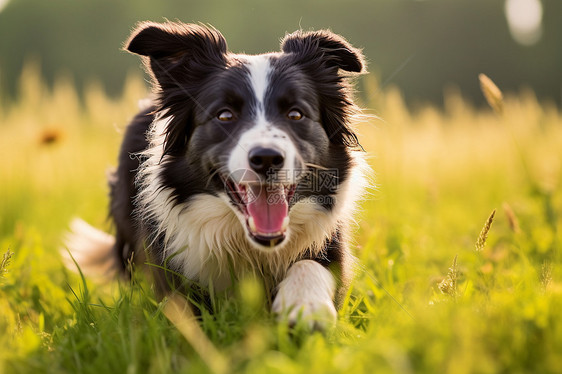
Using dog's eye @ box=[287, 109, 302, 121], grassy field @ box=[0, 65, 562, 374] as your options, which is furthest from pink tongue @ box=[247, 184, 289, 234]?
dog's eye @ box=[287, 109, 302, 121]

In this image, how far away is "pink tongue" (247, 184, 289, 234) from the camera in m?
2.95

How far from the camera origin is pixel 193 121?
344cm

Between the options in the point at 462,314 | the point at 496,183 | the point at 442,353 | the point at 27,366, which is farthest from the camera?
the point at 496,183

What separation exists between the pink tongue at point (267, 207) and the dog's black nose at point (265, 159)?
7.7 inches

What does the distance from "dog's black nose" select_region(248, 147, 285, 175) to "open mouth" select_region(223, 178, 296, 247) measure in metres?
0.13

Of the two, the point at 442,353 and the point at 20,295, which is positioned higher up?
the point at 442,353

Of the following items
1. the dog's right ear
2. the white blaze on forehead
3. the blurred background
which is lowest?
the blurred background

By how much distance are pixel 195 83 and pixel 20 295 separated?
179cm

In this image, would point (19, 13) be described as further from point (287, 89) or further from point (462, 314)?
point (462, 314)

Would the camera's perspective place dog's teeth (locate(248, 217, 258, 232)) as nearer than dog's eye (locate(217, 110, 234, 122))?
Yes

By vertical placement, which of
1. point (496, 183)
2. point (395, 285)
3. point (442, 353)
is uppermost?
point (442, 353)

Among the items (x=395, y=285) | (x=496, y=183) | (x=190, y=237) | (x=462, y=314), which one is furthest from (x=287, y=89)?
(x=496, y=183)

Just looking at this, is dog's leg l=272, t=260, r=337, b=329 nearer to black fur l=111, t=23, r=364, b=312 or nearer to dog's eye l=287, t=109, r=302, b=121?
black fur l=111, t=23, r=364, b=312

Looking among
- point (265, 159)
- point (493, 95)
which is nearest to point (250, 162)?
point (265, 159)
